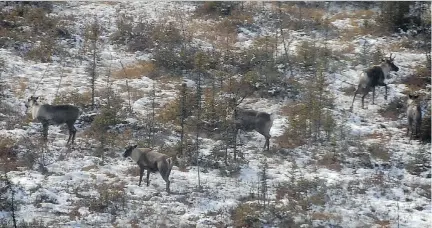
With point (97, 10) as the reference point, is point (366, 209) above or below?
below

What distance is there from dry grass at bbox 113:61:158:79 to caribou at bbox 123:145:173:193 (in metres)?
6.49

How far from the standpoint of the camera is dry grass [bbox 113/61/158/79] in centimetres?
2199

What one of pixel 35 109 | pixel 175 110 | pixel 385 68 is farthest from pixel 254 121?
pixel 385 68

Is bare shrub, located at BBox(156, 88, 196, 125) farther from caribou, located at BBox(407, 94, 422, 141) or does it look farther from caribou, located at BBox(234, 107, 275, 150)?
caribou, located at BBox(407, 94, 422, 141)

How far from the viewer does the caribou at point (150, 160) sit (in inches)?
584

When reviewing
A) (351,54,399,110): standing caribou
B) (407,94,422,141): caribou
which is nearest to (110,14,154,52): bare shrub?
(351,54,399,110): standing caribou

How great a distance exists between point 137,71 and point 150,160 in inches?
307

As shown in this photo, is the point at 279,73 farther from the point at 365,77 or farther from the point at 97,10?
the point at 97,10

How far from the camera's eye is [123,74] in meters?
22.1

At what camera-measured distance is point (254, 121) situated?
58.4ft

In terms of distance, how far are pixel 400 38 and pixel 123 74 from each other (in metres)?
11.8

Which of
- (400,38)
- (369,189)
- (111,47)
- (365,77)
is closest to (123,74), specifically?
(111,47)

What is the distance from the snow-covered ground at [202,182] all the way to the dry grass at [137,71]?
115cm

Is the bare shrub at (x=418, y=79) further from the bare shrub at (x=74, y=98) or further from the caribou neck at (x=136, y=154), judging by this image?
the bare shrub at (x=74, y=98)
